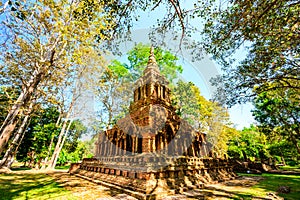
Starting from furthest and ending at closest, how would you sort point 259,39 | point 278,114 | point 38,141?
point 38,141
point 278,114
point 259,39

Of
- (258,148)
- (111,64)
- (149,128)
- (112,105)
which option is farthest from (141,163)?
(258,148)

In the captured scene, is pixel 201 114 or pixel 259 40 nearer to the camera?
pixel 259 40

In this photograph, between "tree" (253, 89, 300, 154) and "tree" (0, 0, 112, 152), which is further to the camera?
"tree" (253, 89, 300, 154)

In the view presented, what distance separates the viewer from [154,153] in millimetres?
9070

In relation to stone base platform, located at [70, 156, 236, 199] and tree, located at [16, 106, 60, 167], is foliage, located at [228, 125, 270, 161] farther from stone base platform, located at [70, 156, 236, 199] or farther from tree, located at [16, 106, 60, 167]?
tree, located at [16, 106, 60, 167]

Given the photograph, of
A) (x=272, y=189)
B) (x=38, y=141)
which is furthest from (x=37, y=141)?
(x=272, y=189)

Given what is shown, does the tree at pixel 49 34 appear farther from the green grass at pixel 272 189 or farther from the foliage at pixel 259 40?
the green grass at pixel 272 189

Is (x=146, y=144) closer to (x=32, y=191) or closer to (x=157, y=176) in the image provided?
(x=157, y=176)

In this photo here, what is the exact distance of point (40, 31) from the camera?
7.31 m

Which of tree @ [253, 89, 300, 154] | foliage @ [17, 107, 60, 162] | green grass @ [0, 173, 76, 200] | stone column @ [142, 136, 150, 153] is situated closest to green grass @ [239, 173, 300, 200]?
stone column @ [142, 136, 150, 153]

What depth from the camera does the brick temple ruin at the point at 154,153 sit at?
305 inches

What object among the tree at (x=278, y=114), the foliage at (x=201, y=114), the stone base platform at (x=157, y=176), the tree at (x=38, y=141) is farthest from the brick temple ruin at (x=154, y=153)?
the tree at (x=278, y=114)

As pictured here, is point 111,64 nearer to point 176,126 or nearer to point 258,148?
point 176,126

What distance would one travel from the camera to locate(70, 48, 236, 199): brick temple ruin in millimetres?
7754
